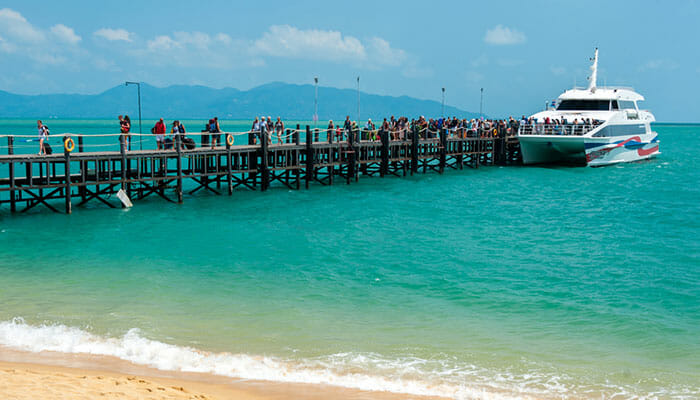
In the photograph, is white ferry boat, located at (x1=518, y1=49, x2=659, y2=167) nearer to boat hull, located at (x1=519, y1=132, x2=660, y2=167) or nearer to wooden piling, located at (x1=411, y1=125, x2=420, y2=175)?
boat hull, located at (x1=519, y1=132, x2=660, y2=167)

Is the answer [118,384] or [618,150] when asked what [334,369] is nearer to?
[118,384]

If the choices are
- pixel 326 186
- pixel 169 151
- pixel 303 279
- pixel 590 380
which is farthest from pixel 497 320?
pixel 326 186

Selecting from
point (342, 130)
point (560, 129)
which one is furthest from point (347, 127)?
point (560, 129)

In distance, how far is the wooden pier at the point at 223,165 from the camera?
955 inches

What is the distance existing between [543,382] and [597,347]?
225 cm

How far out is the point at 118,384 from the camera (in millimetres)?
8406

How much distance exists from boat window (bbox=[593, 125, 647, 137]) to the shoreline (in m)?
37.3

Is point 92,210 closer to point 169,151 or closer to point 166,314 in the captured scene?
point 169,151

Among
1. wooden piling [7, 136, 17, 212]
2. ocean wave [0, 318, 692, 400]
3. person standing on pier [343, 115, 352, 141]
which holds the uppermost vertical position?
person standing on pier [343, 115, 352, 141]

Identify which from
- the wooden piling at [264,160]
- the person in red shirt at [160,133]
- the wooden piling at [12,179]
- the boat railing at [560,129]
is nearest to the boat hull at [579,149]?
the boat railing at [560,129]

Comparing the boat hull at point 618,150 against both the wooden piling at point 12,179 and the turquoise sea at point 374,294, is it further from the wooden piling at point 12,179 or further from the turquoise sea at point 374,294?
the wooden piling at point 12,179

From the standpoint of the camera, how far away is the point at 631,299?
14.4 m

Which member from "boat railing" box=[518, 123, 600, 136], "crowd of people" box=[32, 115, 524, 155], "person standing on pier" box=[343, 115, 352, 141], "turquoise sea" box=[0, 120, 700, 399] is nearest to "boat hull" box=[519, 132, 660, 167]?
"boat railing" box=[518, 123, 600, 136]

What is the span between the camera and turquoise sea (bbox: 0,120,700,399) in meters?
10.2
